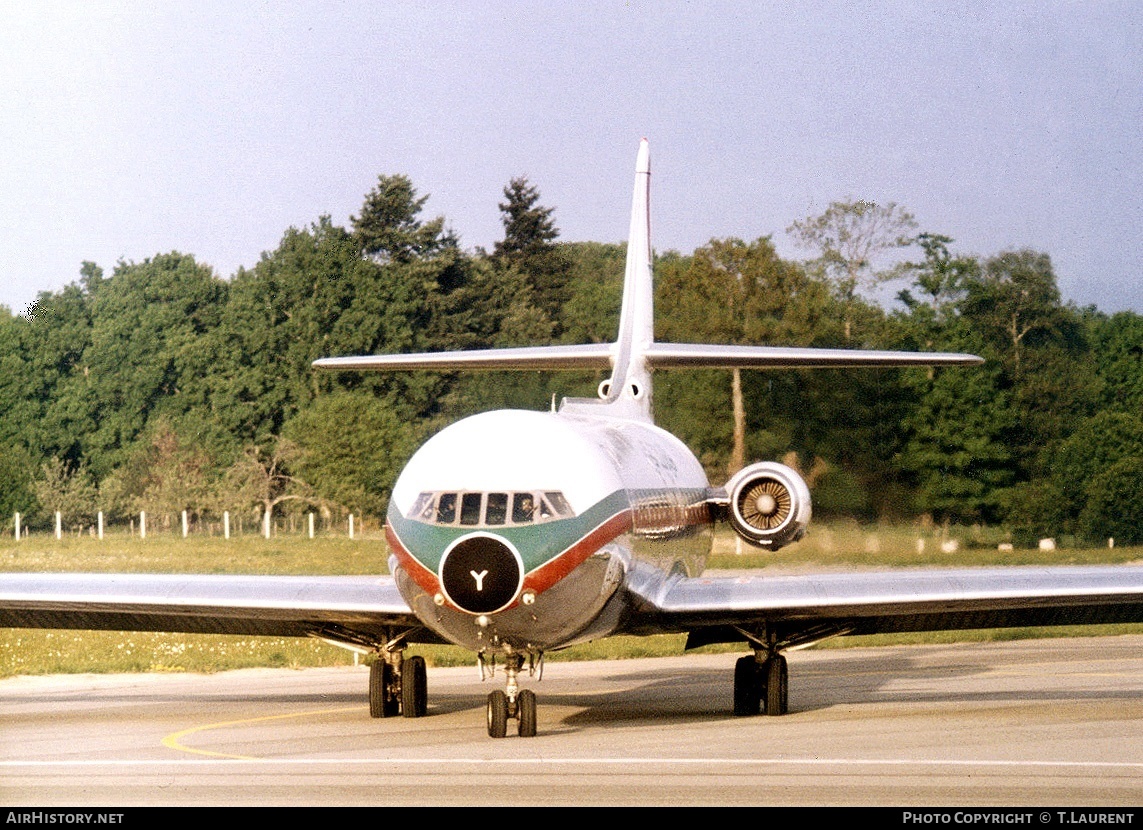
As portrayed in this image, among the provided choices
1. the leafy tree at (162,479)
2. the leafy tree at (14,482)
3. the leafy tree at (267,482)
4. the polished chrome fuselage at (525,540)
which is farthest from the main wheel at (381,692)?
the leafy tree at (267,482)

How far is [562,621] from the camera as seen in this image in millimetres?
14039

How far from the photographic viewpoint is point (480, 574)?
1341 cm

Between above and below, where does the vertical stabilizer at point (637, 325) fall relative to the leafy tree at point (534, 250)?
below

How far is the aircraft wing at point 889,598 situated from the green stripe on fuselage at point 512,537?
201cm

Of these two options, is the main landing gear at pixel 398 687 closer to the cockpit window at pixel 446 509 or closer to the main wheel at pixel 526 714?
the main wheel at pixel 526 714

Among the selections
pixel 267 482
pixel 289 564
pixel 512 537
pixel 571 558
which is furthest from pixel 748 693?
pixel 267 482

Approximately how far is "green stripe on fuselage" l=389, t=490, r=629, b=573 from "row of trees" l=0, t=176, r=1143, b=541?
15.1 m

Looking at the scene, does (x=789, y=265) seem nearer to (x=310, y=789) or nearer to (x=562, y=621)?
(x=562, y=621)

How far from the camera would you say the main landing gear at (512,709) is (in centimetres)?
1434

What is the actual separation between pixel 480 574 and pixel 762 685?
474 centimetres

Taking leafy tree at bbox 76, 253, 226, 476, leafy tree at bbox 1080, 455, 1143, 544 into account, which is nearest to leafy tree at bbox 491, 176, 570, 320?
leafy tree at bbox 76, 253, 226, 476

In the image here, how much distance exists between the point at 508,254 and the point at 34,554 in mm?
39437

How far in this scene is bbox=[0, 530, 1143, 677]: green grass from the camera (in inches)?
982

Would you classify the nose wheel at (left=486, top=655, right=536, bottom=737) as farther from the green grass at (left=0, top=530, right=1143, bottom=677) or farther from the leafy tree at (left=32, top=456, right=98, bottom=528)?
the leafy tree at (left=32, top=456, right=98, bottom=528)
